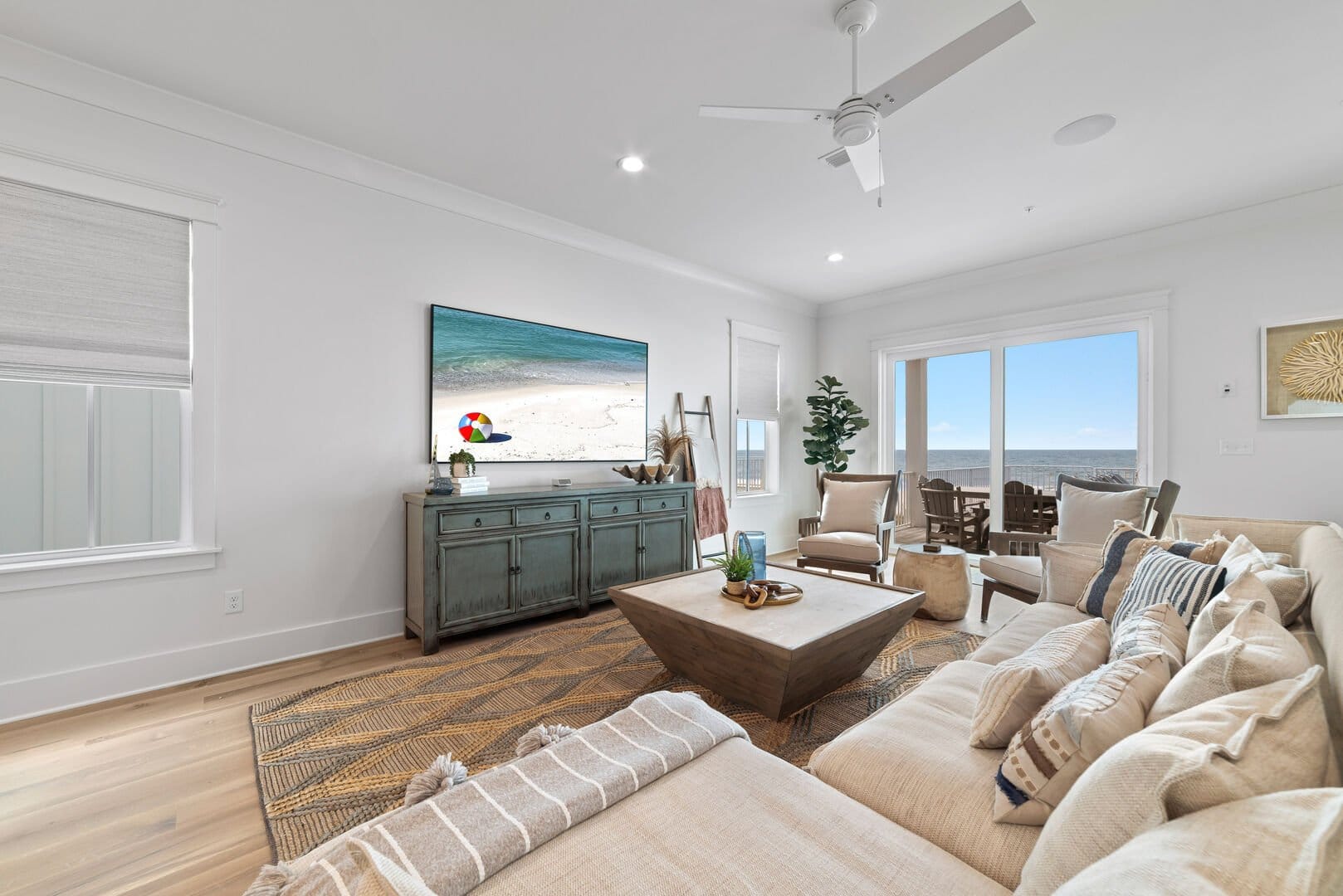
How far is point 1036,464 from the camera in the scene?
4793mm

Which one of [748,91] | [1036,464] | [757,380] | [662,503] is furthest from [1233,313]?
[662,503]

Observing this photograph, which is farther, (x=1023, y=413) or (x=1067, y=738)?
(x=1023, y=413)

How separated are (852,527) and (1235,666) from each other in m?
3.60

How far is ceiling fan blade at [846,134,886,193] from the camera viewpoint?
7.49ft

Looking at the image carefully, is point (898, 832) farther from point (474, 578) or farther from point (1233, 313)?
point (1233, 313)

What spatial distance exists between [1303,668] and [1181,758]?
0.46 metres

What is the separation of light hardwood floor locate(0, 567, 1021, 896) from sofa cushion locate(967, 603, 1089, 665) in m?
2.31

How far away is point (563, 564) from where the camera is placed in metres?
3.58

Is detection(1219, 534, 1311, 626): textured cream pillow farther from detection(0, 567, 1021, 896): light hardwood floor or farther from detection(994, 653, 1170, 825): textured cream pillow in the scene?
detection(0, 567, 1021, 896): light hardwood floor

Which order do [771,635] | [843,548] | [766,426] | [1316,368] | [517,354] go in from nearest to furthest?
[771,635], [1316,368], [517,354], [843,548], [766,426]

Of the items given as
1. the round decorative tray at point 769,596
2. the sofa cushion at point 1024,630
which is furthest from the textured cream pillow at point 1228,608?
the round decorative tray at point 769,596

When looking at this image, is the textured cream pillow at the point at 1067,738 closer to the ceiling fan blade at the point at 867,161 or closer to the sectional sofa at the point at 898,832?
the sectional sofa at the point at 898,832

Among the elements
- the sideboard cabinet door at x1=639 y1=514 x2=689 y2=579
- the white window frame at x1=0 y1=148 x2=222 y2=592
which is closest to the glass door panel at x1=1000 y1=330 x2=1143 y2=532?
the sideboard cabinet door at x1=639 y1=514 x2=689 y2=579

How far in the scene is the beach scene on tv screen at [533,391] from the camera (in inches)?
138
